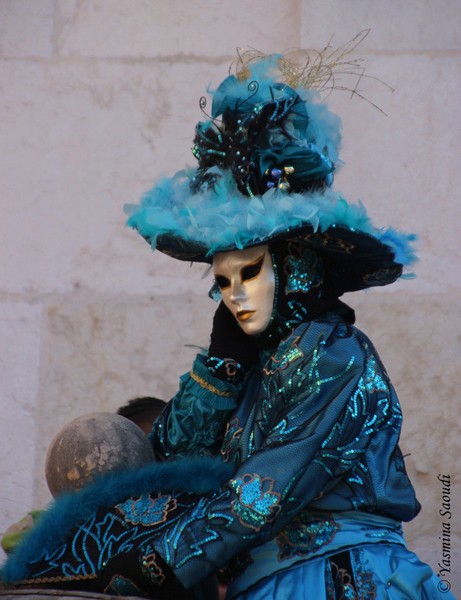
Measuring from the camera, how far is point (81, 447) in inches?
134

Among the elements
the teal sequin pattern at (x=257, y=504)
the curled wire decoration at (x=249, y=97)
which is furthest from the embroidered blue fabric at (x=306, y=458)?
the curled wire decoration at (x=249, y=97)

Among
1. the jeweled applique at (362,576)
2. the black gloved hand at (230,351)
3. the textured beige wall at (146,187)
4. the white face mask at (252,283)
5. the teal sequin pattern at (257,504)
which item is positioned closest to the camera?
the teal sequin pattern at (257,504)

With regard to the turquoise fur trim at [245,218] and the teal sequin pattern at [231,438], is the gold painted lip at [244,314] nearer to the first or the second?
the turquoise fur trim at [245,218]

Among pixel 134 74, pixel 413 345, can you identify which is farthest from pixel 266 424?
pixel 134 74

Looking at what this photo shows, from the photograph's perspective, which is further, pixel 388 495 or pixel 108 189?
pixel 108 189

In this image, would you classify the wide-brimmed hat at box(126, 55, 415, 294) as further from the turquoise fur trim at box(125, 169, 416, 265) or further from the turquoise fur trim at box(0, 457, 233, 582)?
the turquoise fur trim at box(0, 457, 233, 582)

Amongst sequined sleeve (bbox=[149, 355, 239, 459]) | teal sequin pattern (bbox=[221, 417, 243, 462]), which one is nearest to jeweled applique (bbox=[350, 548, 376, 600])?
teal sequin pattern (bbox=[221, 417, 243, 462])

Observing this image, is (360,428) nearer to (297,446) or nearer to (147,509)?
(297,446)

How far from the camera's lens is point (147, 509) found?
10.7ft

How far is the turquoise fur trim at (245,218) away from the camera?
10.8ft

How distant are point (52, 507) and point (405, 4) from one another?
9.84ft

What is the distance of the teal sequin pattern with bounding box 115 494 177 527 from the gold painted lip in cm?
52

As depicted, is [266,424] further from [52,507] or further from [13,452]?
[13,452]

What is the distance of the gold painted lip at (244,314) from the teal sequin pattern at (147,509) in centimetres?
52
